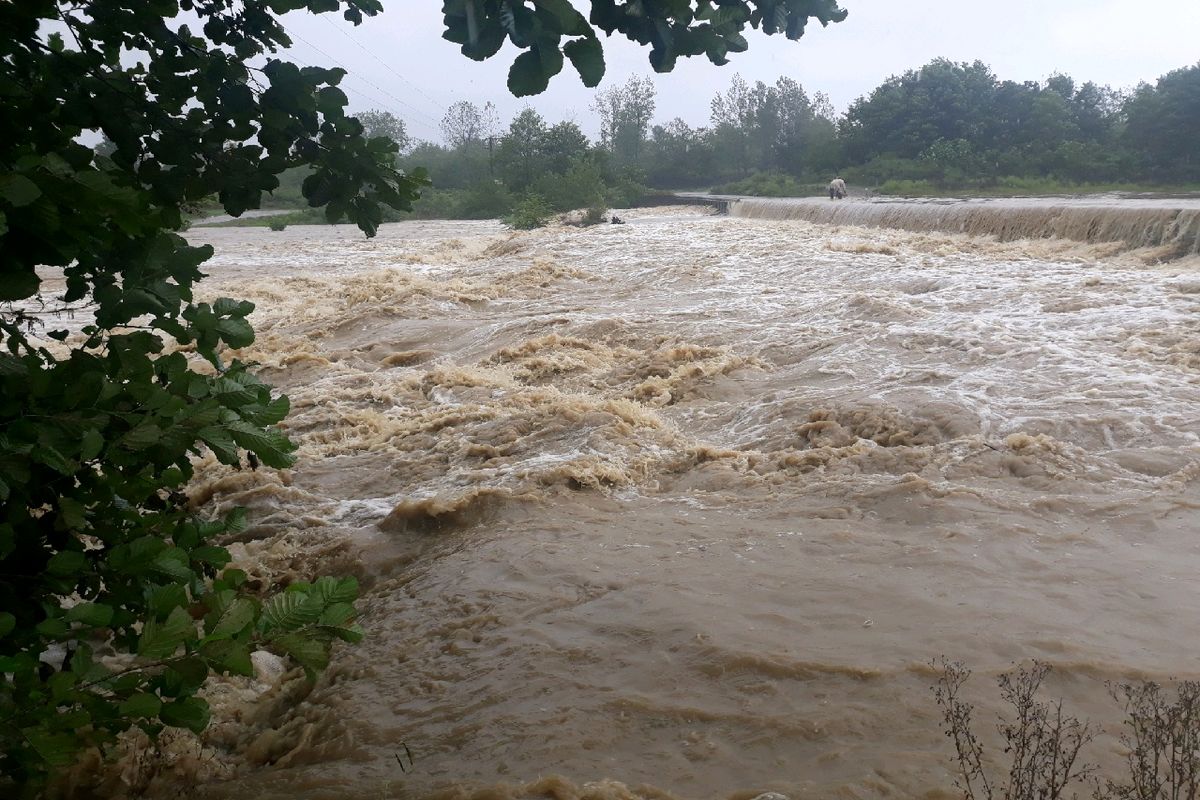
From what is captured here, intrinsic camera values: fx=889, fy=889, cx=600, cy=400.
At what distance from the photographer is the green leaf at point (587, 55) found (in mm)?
1598

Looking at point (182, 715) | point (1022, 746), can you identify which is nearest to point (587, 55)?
point (182, 715)

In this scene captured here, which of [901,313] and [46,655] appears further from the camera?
[901,313]

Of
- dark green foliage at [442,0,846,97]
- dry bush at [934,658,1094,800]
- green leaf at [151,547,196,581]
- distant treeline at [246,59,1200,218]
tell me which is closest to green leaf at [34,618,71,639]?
green leaf at [151,547,196,581]

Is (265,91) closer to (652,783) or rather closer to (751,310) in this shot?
(652,783)

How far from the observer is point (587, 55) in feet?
5.26

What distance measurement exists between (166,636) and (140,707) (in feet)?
0.40

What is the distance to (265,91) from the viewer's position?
2.46m

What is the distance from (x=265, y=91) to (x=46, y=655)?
2.55 m

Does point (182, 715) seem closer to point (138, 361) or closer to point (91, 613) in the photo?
point (91, 613)

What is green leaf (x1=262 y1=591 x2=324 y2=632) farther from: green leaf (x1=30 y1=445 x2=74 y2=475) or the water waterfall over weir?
the water waterfall over weir

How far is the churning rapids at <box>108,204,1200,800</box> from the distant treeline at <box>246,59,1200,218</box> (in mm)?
17240

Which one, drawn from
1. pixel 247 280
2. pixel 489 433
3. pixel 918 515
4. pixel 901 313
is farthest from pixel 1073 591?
pixel 247 280

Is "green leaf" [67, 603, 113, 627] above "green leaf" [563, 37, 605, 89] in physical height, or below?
below

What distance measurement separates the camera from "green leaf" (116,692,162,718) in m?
1.39
